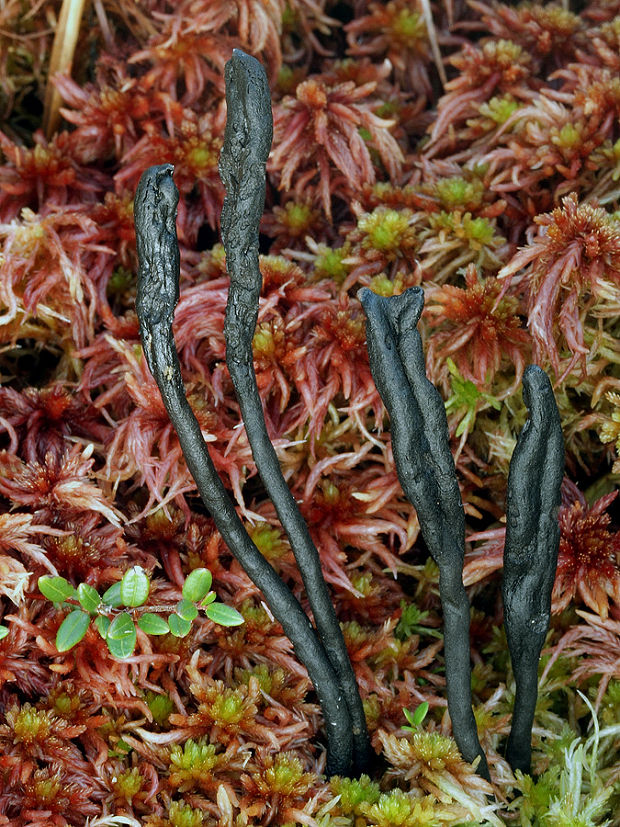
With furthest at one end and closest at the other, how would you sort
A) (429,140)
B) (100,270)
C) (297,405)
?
1. (429,140)
2. (100,270)
3. (297,405)

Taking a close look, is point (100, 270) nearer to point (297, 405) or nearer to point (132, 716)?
point (297, 405)

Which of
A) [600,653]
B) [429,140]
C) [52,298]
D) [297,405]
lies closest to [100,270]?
[52,298]

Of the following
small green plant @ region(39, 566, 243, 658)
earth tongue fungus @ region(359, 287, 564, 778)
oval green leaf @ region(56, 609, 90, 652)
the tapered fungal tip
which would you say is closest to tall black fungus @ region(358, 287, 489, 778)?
earth tongue fungus @ region(359, 287, 564, 778)

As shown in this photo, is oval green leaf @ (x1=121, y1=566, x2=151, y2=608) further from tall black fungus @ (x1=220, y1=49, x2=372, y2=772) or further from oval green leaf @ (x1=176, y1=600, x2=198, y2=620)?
tall black fungus @ (x1=220, y1=49, x2=372, y2=772)

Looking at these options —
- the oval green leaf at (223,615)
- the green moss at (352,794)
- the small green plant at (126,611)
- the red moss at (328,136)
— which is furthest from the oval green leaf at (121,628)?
the red moss at (328,136)

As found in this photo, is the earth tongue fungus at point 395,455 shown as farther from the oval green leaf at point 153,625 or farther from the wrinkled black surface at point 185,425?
the oval green leaf at point 153,625

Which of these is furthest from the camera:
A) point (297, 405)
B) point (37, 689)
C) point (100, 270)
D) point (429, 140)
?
point (429, 140)
